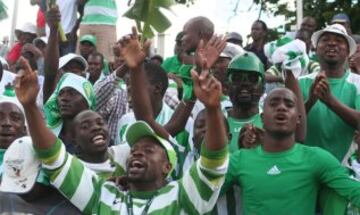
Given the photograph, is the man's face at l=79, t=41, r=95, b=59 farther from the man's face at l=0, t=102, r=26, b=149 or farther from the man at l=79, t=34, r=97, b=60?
the man's face at l=0, t=102, r=26, b=149

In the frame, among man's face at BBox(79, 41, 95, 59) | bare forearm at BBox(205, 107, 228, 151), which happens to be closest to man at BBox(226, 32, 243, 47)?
man's face at BBox(79, 41, 95, 59)

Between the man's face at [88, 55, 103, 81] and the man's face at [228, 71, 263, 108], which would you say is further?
the man's face at [88, 55, 103, 81]

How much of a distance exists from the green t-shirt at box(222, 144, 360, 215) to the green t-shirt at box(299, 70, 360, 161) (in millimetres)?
764

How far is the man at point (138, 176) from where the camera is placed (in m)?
4.50

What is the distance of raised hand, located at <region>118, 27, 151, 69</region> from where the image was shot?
5184 mm

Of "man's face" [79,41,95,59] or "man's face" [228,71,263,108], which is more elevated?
"man's face" [228,71,263,108]

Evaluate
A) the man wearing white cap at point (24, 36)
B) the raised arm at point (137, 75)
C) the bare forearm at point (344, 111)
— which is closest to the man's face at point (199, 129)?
the raised arm at point (137, 75)

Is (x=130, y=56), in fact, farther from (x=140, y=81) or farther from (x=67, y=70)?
(x=67, y=70)

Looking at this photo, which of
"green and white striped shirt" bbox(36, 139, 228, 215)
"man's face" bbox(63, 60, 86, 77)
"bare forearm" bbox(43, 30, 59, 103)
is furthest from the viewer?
"man's face" bbox(63, 60, 86, 77)

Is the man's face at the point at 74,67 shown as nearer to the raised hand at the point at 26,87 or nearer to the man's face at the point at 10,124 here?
the man's face at the point at 10,124

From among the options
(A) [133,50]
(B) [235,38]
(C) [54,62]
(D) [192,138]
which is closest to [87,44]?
(C) [54,62]

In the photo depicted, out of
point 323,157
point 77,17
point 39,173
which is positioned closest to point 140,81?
point 39,173

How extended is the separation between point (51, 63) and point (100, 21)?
3.40 ft

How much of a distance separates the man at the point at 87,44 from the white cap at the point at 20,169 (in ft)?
11.2
